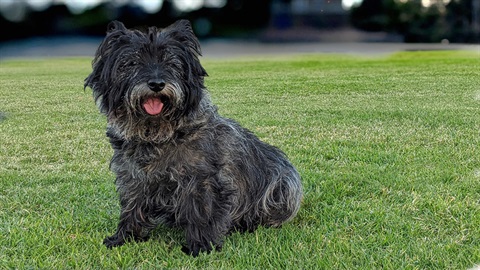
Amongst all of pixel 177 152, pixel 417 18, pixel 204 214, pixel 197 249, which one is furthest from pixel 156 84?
pixel 417 18

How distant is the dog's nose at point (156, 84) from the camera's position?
2.44 meters

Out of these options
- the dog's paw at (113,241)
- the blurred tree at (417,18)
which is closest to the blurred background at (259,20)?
the blurred tree at (417,18)

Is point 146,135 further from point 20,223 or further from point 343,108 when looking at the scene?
point 343,108

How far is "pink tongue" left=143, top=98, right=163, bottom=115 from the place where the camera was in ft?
8.46

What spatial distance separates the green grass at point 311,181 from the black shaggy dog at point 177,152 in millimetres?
159

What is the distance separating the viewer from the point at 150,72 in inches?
97.7

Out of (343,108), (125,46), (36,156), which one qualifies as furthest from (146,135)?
(343,108)

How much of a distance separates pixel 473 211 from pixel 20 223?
3.28 m

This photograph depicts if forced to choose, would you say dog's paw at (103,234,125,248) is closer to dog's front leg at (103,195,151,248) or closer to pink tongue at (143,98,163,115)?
dog's front leg at (103,195,151,248)

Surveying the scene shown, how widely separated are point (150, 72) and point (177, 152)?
0.75m

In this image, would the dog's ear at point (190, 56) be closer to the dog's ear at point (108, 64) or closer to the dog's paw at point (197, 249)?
the dog's ear at point (108, 64)

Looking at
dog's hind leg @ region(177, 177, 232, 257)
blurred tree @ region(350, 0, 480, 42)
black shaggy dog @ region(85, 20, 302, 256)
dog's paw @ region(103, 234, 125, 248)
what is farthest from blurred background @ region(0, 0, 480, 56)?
dog's paw @ region(103, 234, 125, 248)

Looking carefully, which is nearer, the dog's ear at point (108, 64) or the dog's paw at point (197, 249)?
the dog's ear at point (108, 64)

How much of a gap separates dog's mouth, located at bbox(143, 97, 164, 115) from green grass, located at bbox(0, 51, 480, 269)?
0.42 metres
